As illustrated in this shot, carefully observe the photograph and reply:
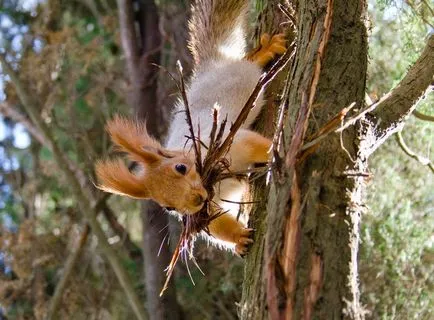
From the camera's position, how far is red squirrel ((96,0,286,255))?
2107 millimetres

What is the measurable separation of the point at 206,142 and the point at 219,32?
2.46 ft

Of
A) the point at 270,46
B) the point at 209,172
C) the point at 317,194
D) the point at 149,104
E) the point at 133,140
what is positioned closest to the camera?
the point at 317,194

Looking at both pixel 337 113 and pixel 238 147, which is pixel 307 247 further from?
pixel 238 147

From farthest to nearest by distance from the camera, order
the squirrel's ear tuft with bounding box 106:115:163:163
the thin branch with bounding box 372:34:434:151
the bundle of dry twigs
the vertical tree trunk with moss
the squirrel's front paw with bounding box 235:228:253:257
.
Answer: the squirrel's ear tuft with bounding box 106:115:163:163 < the squirrel's front paw with bounding box 235:228:253:257 < the bundle of dry twigs < the thin branch with bounding box 372:34:434:151 < the vertical tree trunk with moss

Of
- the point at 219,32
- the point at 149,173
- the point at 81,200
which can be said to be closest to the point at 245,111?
the point at 149,173

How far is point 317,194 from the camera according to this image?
1.28m

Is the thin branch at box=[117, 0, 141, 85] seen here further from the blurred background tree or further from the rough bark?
the rough bark

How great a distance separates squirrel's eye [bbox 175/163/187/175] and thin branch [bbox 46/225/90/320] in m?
1.89

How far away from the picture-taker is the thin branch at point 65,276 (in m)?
3.81

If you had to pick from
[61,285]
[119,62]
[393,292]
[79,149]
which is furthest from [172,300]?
[119,62]

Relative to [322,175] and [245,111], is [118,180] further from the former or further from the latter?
[322,175]

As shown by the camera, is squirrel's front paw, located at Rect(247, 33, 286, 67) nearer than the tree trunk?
Yes

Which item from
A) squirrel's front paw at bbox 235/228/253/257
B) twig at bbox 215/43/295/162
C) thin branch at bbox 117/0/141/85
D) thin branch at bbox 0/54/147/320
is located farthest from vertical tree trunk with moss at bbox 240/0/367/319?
thin branch at bbox 117/0/141/85

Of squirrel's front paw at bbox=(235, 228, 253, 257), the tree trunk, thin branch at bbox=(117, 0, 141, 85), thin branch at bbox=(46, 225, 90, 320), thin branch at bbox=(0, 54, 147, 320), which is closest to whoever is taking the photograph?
squirrel's front paw at bbox=(235, 228, 253, 257)
